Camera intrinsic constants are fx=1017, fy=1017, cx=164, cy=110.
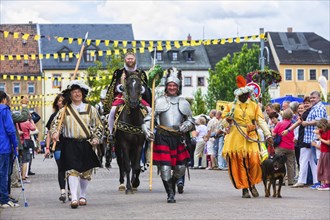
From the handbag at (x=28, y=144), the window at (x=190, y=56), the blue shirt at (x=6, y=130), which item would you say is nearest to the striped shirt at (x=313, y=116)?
the handbag at (x=28, y=144)

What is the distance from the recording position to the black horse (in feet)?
59.9

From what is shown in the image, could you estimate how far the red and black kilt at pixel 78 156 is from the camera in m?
15.5

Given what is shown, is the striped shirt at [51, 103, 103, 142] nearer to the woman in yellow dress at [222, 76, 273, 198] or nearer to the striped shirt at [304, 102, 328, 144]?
the woman in yellow dress at [222, 76, 273, 198]

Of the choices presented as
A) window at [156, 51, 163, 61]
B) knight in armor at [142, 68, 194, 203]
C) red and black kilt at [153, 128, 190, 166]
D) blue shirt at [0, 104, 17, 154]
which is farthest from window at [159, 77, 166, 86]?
window at [156, 51, 163, 61]

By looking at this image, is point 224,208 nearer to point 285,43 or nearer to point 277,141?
point 277,141

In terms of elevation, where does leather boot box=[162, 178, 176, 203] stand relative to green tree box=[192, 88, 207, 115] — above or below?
below

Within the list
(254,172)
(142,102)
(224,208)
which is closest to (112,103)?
(142,102)

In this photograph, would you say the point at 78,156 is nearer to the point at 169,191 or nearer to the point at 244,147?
the point at 169,191

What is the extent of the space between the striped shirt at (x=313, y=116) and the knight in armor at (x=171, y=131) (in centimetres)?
483

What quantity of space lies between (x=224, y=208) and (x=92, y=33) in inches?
3927

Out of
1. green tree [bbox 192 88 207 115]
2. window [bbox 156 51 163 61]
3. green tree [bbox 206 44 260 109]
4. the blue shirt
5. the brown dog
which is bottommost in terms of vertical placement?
the brown dog

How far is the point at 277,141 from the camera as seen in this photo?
73.3ft

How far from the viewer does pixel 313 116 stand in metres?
21.0

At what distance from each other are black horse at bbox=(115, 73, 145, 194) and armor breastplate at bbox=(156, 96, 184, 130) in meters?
1.44
